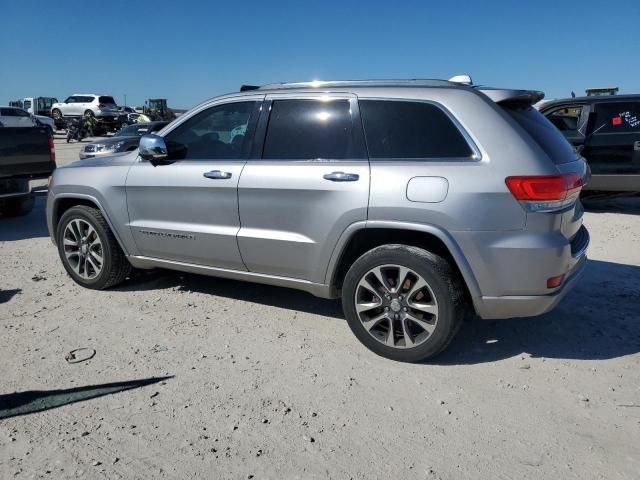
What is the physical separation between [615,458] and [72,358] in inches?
129

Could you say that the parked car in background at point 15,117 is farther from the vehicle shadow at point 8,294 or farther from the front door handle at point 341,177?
the front door handle at point 341,177

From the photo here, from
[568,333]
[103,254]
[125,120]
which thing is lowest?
[568,333]

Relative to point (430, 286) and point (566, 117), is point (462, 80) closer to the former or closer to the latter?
point (430, 286)

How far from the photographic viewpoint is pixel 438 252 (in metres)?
3.60

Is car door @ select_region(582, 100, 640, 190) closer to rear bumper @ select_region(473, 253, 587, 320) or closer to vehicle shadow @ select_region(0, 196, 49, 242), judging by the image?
rear bumper @ select_region(473, 253, 587, 320)

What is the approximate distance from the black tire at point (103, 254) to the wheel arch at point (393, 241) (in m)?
2.17

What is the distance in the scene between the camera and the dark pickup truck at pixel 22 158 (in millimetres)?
7508

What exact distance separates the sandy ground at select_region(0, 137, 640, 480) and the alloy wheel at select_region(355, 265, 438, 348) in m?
0.19

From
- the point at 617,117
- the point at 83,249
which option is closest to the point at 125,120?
the point at 617,117

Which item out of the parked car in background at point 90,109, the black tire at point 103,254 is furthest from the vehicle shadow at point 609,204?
the parked car in background at point 90,109

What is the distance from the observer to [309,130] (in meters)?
3.89

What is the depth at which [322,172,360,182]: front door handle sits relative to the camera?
357 cm

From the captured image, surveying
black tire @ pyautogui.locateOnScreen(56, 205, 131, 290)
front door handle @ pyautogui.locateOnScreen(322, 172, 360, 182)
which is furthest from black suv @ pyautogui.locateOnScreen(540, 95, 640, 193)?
black tire @ pyautogui.locateOnScreen(56, 205, 131, 290)

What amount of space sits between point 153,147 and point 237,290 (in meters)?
1.53
